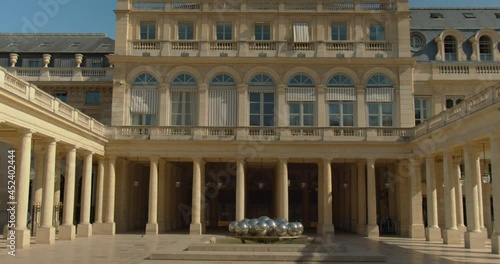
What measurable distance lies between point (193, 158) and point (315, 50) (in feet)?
39.8

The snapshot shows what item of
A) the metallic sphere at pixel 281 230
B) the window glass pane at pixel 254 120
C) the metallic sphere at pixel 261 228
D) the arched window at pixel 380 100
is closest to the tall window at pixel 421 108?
the arched window at pixel 380 100

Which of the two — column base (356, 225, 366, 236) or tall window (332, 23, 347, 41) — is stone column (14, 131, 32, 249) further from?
tall window (332, 23, 347, 41)

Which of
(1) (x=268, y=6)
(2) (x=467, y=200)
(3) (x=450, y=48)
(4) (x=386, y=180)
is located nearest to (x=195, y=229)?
(4) (x=386, y=180)

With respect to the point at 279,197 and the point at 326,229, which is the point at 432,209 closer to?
the point at 326,229

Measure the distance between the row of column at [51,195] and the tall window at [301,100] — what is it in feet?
44.2

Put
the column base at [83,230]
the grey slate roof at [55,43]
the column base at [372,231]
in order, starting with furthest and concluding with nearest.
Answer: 1. the grey slate roof at [55,43]
2. the column base at [372,231]
3. the column base at [83,230]

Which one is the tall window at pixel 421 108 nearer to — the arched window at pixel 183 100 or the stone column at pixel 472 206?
the stone column at pixel 472 206

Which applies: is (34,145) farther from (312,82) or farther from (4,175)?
(312,82)

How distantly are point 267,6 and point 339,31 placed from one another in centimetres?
580

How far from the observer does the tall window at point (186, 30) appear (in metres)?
44.0

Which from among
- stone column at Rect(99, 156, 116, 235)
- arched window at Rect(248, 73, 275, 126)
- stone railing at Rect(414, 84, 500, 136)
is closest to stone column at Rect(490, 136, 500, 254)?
stone railing at Rect(414, 84, 500, 136)

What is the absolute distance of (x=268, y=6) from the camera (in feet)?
145

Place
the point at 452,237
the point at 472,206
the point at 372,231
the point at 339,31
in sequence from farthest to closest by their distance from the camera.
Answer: the point at 339,31
the point at 372,231
the point at 452,237
the point at 472,206

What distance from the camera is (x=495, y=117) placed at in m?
26.1
